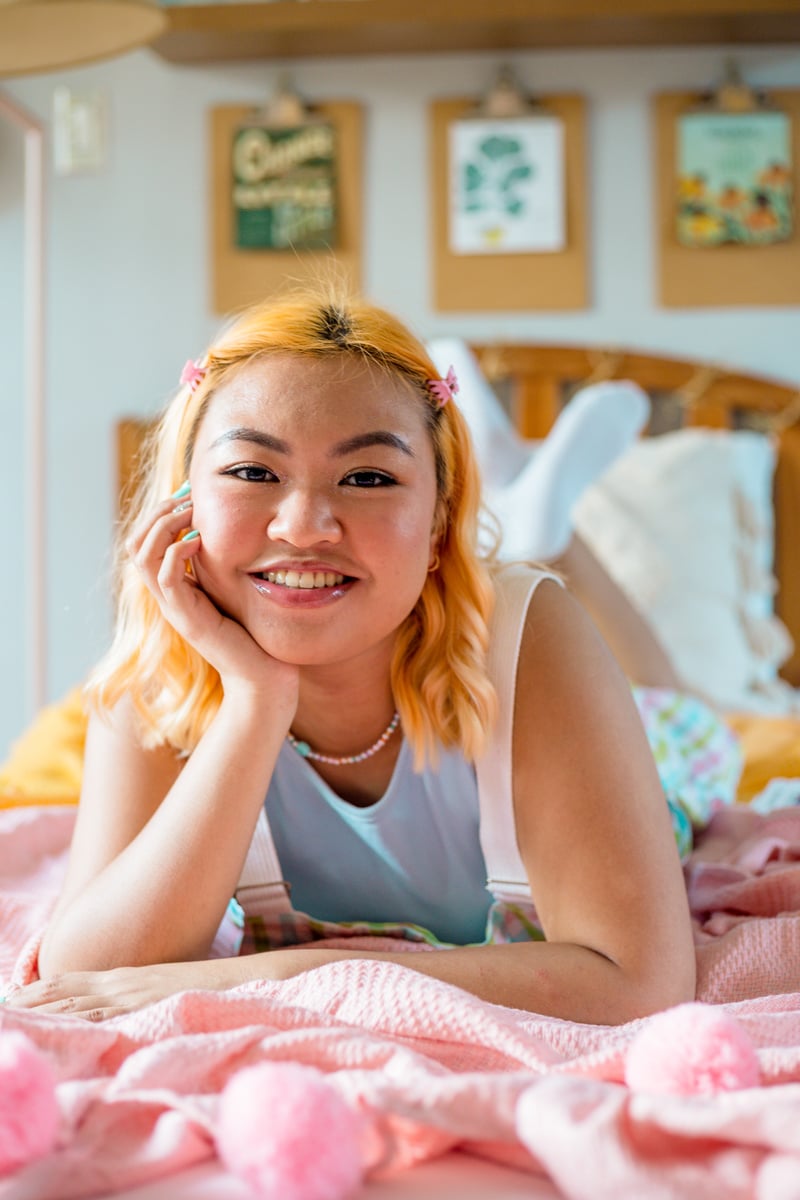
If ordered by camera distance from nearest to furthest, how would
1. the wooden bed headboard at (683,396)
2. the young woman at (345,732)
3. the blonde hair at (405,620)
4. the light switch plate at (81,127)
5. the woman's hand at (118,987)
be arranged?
1. the woman's hand at (118,987)
2. the young woman at (345,732)
3. the blonde hair at (405,620)
4. the wooden bed headboard at (683,396)
5. the light switch plate at (81,127)

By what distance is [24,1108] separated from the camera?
2.07ft

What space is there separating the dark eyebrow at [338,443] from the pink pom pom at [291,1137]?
52cm

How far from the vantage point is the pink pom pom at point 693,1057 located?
2.26ft

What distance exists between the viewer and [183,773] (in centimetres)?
107

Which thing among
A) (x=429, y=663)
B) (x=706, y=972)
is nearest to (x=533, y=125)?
(x=429, y=663)

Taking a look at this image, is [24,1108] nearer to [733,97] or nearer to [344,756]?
[344,756]

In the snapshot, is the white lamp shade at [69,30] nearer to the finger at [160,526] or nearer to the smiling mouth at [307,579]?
the finger at [160,526]

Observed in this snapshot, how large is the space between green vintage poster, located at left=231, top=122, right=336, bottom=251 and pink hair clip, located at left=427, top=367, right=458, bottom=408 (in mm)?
1802

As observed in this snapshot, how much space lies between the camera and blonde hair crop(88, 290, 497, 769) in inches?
43.1

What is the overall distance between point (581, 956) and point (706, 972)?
0.13 metres

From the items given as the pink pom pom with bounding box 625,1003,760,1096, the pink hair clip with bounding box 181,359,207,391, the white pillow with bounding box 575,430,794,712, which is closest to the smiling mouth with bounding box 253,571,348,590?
the pink hair clip with bounding box 181,359,207,391

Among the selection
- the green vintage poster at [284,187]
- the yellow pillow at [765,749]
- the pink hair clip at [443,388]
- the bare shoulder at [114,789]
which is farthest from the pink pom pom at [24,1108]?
the green vintage poster at [284,187]

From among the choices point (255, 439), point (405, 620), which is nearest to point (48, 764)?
point (405, 620)

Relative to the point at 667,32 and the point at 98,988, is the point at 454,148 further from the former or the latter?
the point at 98,988
